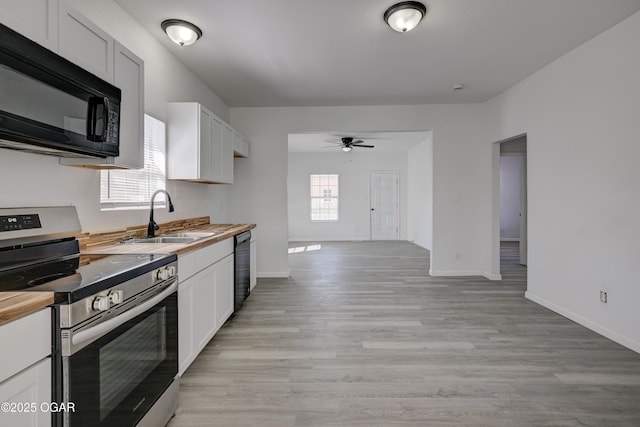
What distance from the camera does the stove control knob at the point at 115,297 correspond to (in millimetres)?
1264

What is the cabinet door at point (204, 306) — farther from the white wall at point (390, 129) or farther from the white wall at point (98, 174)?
the white wall at point (390, 129)

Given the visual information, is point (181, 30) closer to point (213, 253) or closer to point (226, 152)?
point (226, 152)

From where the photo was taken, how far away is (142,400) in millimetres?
1492

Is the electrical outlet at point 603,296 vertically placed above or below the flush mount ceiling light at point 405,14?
below

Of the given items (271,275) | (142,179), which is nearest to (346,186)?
(271,275)

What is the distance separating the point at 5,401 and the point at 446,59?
4025 millimetres

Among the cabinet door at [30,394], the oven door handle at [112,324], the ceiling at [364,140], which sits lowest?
the cabinet door at [30,394]

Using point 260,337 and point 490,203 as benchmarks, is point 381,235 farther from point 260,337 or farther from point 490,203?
point 260,337

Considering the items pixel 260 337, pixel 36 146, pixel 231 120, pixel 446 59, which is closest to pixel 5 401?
pixel 36 146

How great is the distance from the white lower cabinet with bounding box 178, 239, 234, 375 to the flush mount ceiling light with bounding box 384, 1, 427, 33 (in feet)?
7.65

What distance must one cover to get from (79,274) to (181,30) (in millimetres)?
2237

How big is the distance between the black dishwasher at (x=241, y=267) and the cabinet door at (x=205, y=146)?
28.4 inches

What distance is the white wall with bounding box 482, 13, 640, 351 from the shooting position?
2678 millimetres

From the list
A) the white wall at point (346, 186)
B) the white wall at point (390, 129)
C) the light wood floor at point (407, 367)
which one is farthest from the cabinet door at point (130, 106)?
the white wall at point (346, 186)
